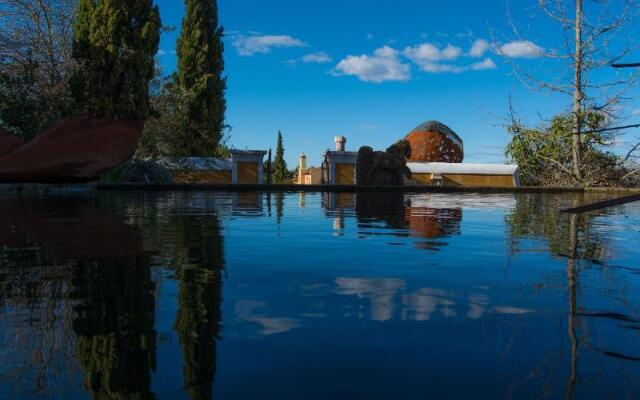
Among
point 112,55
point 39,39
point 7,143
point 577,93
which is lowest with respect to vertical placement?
point 7,143

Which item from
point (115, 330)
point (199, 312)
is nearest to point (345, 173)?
point (199, 312)

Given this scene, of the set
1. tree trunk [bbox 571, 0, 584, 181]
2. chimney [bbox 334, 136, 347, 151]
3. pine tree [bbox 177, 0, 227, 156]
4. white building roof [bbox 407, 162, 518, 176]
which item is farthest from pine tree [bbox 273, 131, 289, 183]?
tree trunk [bbox 571, 0, 584, 181]

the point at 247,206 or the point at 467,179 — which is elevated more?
the point at 467,179

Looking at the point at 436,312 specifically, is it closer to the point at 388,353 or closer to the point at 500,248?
the point at 388,353

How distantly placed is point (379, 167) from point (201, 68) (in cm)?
1262

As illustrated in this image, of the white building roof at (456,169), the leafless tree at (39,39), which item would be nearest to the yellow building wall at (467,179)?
the white building roof at (456,169)

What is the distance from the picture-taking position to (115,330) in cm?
171

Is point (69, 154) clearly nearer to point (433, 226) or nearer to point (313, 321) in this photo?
point (433, 226)

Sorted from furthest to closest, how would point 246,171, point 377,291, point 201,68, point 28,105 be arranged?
point 201,68, point 246,171, point 28,105, point 377,291

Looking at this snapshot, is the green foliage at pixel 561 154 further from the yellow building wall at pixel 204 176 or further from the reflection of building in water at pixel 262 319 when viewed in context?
the reflection of building in water at pixel 262 319

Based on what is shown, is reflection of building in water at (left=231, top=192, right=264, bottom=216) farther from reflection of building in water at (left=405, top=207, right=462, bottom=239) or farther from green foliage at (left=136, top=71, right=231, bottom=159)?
green foliage at (left=136, top=71, right=231, bottom=159)

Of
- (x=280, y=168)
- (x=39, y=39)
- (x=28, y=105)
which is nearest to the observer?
(x=28, y=105)

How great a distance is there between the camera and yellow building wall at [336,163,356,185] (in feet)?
78.2

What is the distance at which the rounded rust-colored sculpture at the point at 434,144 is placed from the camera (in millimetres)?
25562
